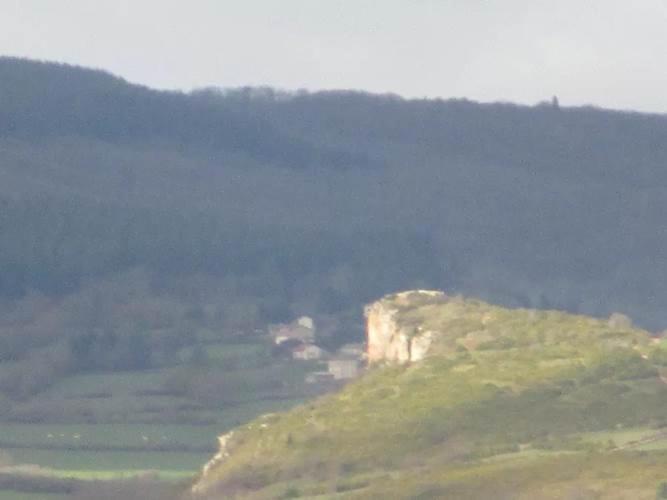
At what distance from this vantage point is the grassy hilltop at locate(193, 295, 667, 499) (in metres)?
34.7

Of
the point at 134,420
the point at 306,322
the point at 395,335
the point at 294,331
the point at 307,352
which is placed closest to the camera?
the point at 395,335

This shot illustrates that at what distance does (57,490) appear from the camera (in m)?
51.6

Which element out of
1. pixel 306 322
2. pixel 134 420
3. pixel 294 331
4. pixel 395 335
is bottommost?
pixel 306 322

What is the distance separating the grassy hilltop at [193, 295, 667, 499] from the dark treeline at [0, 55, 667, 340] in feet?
242

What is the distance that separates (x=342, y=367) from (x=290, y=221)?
82.6 meters

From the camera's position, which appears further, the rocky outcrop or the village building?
the village building

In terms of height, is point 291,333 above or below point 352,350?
above

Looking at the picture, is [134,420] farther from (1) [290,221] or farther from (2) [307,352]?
(1) [290,221]

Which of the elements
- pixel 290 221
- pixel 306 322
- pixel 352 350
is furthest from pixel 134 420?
pixel 290 221

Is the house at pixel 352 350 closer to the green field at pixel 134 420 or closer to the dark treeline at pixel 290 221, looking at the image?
the green field at pixel 134 420

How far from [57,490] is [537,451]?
54.2 feet

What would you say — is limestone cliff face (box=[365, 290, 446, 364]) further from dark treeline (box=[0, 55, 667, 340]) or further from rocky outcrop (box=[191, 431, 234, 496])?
dark treeline (box=[0, 55, 667, 340])

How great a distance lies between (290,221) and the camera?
17225 cm

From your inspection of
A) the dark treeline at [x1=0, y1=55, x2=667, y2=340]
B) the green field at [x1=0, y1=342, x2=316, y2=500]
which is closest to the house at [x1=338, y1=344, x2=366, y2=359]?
the green field at [x1=0, y1=342, x2=316, y2=500]
